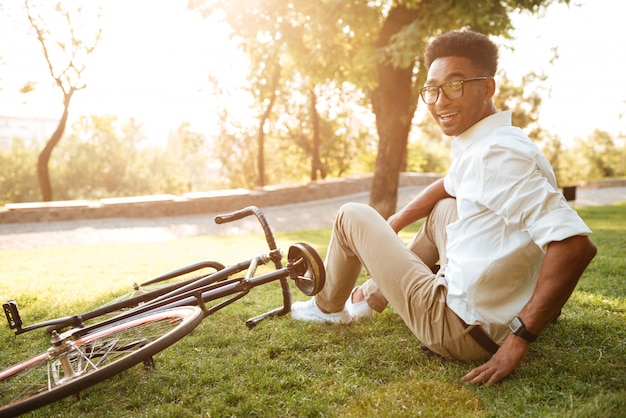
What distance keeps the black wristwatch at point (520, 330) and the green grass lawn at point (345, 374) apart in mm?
325

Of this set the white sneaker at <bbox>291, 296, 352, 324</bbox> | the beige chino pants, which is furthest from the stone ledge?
the beige chino pants

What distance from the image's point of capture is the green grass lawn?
2.33 meters

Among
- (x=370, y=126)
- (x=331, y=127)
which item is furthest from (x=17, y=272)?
(x=370, y=126)

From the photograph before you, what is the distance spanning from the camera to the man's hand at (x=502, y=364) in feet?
7.47

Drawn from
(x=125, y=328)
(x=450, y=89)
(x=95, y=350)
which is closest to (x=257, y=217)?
(x=125, y=328)

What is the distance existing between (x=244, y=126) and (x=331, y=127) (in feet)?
16.5

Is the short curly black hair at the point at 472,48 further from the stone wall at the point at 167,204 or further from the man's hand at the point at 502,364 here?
the stone wall at the point at 167,204

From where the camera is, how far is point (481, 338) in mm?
2480

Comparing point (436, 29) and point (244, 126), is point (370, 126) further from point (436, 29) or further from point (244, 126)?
point (436, 29)

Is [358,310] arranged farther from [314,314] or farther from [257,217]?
[257,217]

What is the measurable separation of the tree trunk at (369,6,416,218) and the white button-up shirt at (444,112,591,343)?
7.40m

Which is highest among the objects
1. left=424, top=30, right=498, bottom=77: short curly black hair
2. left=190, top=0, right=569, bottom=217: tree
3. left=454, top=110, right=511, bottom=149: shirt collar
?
left=190, top=0, right=569, bottom=217: tree

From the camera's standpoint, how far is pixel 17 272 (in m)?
6.41

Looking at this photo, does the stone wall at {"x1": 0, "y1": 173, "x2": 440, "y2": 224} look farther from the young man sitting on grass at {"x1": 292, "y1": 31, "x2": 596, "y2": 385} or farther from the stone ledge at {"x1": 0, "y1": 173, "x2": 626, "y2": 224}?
the young man sitting on grass at {"x1": 292, "y1": 31, "x2": 596, "y2": 385}
